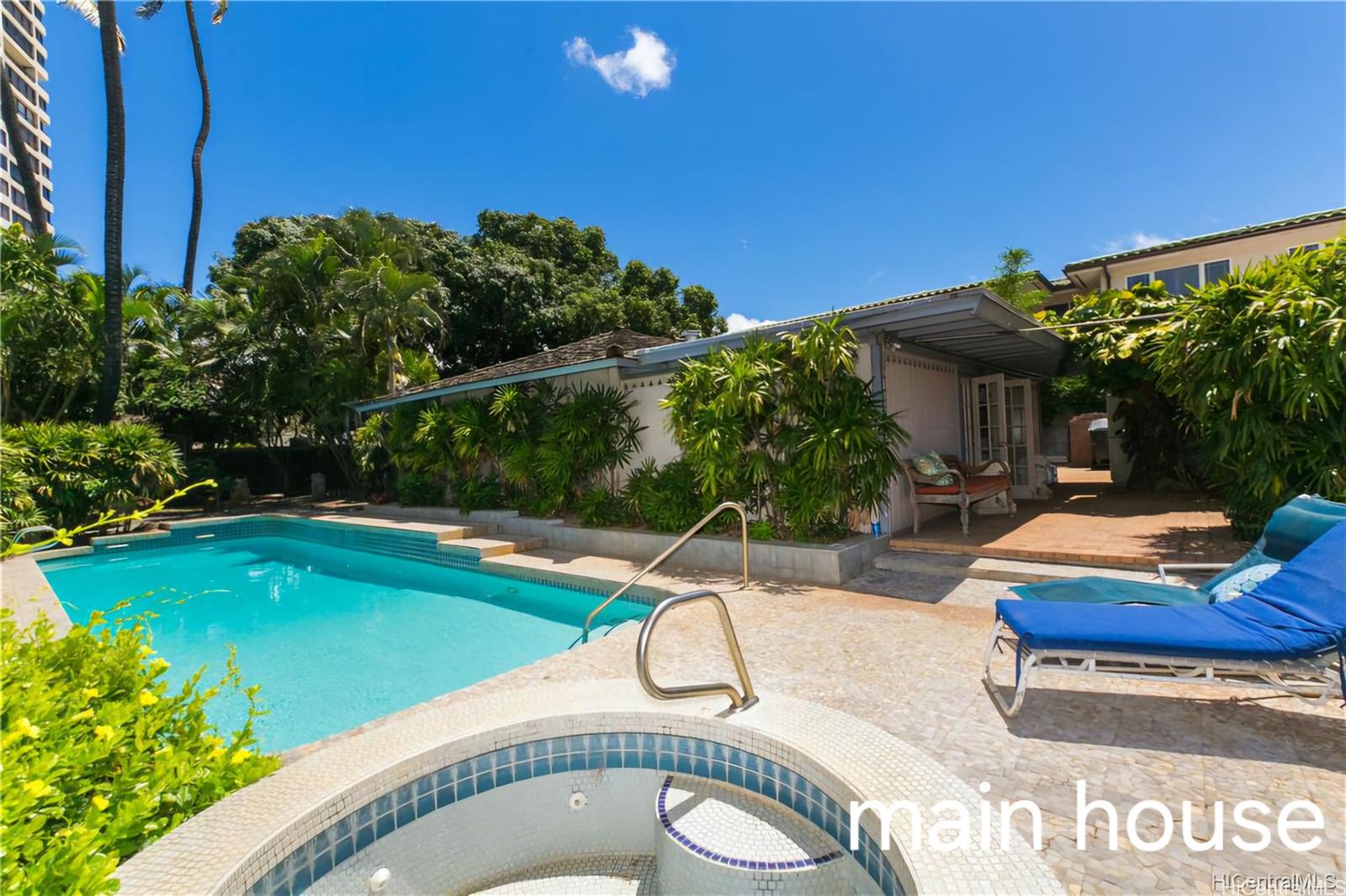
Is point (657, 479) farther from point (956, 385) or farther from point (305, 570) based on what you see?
point (305, 570)

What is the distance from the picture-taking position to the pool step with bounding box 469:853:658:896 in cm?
270

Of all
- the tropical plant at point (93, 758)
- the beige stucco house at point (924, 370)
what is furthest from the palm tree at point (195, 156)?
the tropical plant at point (93, 758)

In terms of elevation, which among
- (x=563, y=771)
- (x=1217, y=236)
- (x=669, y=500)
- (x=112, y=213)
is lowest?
(x=563, y=771)

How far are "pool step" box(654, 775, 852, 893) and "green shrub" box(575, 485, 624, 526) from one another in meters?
7.10

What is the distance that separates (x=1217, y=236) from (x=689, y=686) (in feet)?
56.6

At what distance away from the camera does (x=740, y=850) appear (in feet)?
7.88

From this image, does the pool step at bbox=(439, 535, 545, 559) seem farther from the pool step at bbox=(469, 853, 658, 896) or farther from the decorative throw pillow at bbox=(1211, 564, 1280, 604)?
the decorative throw pillow at bbox=(1211, 564, 1280, 604)

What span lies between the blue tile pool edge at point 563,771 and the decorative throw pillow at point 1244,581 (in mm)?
2995

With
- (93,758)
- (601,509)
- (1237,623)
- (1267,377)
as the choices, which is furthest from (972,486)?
(93,758)

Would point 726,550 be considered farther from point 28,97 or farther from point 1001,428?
point 28,97

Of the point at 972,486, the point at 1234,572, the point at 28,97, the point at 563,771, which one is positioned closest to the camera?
the point at 563,771

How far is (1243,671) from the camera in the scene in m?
3.01

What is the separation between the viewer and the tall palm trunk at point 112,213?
14.7m

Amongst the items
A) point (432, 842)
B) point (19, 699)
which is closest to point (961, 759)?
point (432, 842)
